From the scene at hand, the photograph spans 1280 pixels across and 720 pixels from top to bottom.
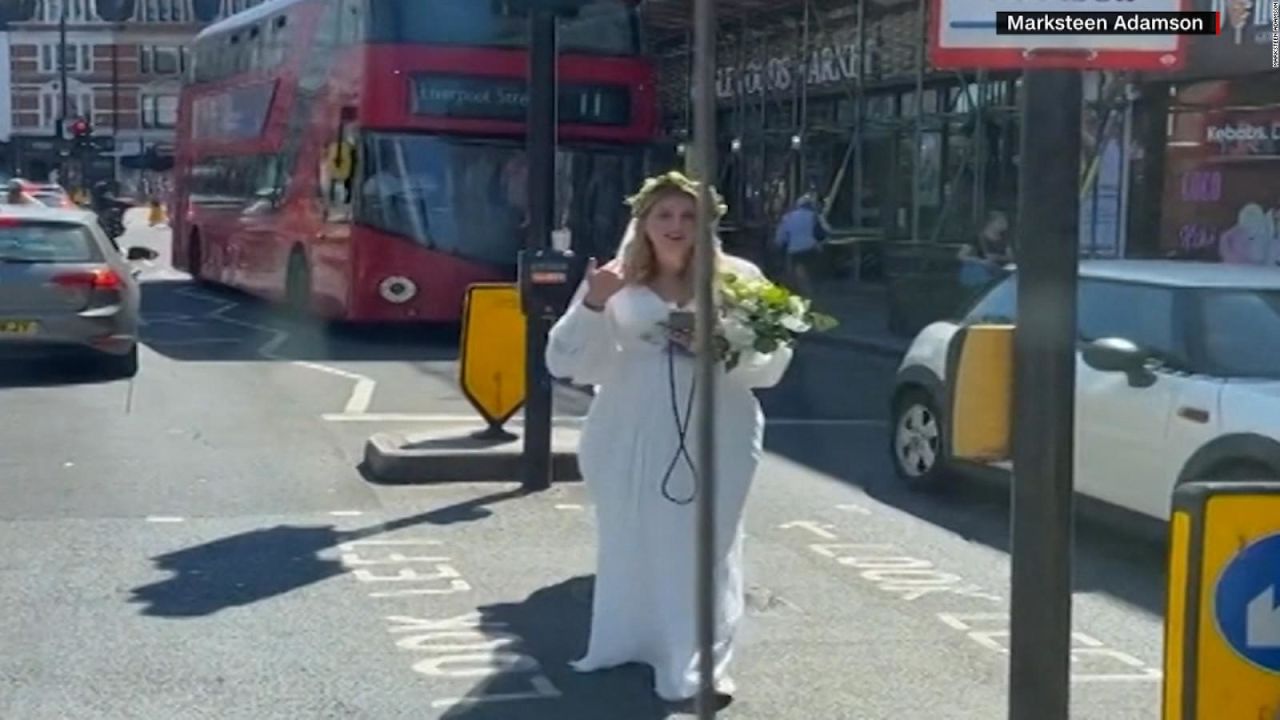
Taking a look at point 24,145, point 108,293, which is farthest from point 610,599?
point 24,145

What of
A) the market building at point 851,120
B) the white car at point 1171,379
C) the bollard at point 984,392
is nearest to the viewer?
the bollard at point 984,392

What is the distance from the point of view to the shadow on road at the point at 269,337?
20.4 m

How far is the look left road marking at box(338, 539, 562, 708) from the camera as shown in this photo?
7.30 m

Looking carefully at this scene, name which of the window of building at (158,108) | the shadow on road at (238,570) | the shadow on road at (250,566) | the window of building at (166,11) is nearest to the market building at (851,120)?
the shadow on road at (250,566)

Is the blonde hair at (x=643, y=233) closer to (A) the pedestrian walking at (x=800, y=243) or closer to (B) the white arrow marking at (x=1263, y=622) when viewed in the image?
(B) the white arrow marking at (x=1263, y=622)

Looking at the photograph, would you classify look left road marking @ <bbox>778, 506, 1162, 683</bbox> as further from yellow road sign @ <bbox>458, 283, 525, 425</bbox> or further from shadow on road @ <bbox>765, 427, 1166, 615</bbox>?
yellow road sign @ <bbox>458, 283, 525, 425</bbox>

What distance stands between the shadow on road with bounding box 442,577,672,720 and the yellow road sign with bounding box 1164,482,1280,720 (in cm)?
238

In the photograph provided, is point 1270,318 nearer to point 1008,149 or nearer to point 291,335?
point 291,335

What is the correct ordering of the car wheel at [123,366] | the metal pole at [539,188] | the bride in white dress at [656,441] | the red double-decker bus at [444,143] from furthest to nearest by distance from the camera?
the red double-decker bus at [444,143] < the car wheel at [123,366] < the metal pole at [539,188] < the bride in white dress at [656,441]

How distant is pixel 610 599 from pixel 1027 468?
2813 mm

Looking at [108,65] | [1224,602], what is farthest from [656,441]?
[108,65]

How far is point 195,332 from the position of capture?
76.0ft

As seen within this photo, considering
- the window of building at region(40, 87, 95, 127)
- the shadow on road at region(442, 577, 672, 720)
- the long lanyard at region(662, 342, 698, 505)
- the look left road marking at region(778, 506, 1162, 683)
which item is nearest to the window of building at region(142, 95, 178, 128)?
the window of building at region(40, 87, 95, 127)

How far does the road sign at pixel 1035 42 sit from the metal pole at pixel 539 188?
6.77 metres
